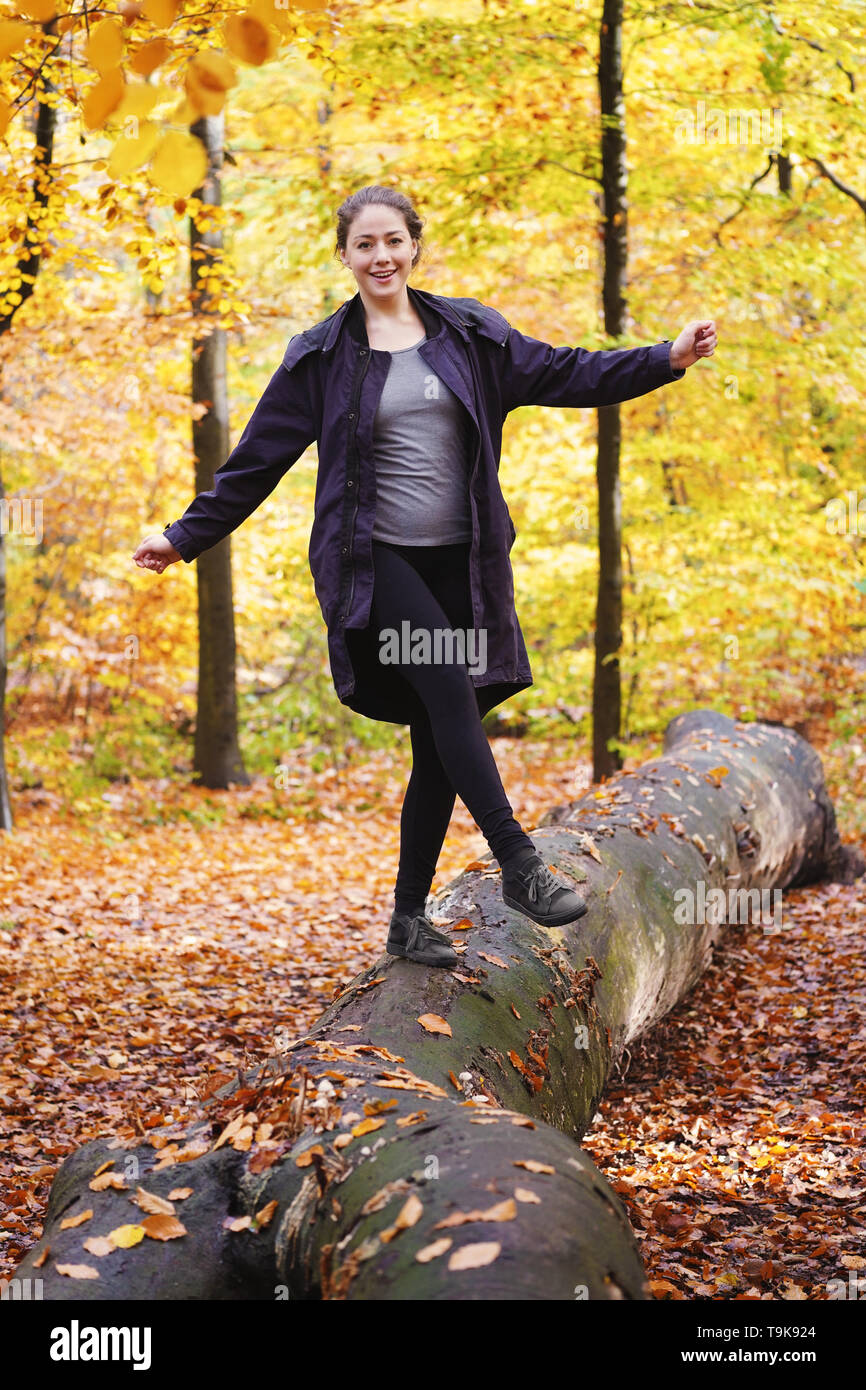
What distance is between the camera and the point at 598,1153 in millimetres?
4078

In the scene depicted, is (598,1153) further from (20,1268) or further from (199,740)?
(199,740)

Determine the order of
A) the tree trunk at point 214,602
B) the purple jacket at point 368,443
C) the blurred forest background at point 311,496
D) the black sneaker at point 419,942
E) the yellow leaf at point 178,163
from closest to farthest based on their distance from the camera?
the yellow leaf at point 178,163 < the purple jacket at point 368,443 < the black sneaker at point 419,942 < the blurred forest background at point 311,496 < the tree trunk at point 214,602

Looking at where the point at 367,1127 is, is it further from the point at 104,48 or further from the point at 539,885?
the point at 104,48

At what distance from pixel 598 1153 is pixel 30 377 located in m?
9.70

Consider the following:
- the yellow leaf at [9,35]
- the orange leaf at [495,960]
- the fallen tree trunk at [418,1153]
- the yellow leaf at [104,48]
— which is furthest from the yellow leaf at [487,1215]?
the yellow leaf at [9,35]

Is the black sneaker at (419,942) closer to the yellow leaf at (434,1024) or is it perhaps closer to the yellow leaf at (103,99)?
the yellow leaf at (434,1024)

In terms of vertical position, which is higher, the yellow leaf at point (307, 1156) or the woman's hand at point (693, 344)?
the woman's hand at point (693, 344)

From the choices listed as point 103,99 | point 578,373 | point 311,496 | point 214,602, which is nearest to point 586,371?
point 578,373

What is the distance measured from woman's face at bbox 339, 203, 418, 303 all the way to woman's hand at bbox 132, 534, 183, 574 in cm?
94

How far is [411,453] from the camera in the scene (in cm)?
335

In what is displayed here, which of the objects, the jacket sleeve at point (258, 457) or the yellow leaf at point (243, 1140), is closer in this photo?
the yellow leaf at point (243, 1140)

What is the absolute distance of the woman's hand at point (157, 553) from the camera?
338 cm

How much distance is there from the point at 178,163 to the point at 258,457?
93 centimetres
